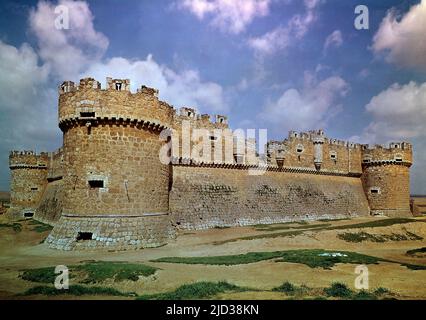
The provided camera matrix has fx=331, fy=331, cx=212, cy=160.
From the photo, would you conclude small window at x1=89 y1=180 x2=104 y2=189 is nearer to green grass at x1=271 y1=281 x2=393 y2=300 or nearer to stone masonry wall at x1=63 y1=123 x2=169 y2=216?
stone masonry wall at x1=63 y1=123 x2=169 y2=216

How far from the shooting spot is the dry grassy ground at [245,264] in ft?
34.4

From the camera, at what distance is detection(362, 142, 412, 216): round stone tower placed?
38938mm

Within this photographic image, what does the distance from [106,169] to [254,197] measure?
15387 mm

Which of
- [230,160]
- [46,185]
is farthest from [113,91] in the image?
[46,185]

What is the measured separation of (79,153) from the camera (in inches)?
716

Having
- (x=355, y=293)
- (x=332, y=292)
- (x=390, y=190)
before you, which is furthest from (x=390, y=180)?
(x=332, y=292)

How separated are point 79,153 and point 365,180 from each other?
34.9m

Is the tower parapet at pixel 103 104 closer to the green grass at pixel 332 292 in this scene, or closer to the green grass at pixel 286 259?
the green grass at pixel 286 259

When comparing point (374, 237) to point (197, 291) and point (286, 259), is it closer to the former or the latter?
point (286, 259)

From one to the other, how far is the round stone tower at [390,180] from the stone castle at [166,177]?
110 millimetres

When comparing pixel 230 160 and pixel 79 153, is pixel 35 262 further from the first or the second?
pixel 230 160

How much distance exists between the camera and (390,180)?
39.3 m

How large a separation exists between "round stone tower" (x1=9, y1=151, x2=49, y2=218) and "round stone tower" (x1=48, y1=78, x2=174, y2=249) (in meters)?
22.9

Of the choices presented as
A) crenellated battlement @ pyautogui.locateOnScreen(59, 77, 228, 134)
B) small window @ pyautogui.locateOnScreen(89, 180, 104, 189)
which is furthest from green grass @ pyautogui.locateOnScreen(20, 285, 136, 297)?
crenellated battlement @ pyautogui.locateOnScreen(59, 77, 228, 134)
